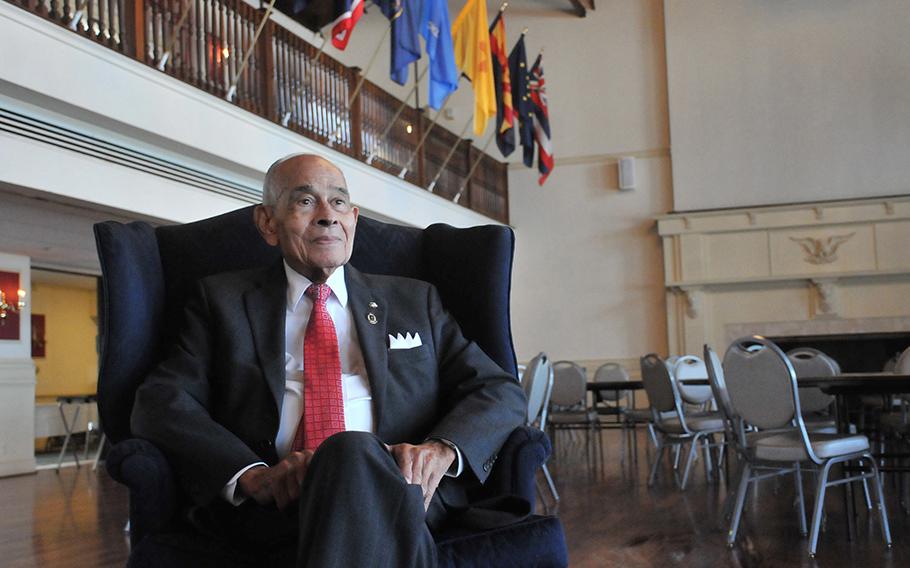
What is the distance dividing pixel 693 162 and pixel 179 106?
8.45 metres

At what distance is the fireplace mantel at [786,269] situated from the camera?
38.5 ft

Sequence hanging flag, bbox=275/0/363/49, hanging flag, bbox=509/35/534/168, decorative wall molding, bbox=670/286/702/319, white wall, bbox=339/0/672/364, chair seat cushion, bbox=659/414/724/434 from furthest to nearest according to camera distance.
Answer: white wall, bbox=339/0/672/364 < decorative wall molding, bbox=670/286/702/319 < hanging flag, bbox=509/35/534/168 < hanging flag, bbox=275/0/363/49 < chair seat cushion, bbox=659/414/724/434

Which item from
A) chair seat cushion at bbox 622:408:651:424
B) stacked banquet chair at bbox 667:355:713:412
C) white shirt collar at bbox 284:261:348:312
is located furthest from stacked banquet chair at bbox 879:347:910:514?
white shirt collar at bbox 284:261:348:312

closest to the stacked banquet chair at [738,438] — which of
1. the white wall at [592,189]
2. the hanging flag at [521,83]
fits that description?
the hanging flag at [521,83]

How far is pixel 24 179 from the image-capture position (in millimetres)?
5301

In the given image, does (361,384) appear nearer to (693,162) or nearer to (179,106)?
(179,106)

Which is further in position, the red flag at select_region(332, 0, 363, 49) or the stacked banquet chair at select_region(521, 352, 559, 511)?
the red flag at select_region(332, 0, 363, 49)

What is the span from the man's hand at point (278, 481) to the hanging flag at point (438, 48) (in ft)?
22.7

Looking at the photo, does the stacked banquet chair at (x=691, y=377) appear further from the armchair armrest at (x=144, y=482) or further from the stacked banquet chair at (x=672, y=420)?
the armchair armrest at (x=144, y=482)

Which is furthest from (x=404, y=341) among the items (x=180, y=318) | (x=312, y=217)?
(x=180, y=318)

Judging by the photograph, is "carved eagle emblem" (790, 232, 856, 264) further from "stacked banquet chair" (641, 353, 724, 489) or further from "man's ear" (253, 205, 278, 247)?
"man's ear" (253, 205, 278, 247)

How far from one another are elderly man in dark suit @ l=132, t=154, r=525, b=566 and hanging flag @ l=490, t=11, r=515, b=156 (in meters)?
8.36

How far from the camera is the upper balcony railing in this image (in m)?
5.81

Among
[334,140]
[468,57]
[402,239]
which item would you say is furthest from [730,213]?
[402,239]
